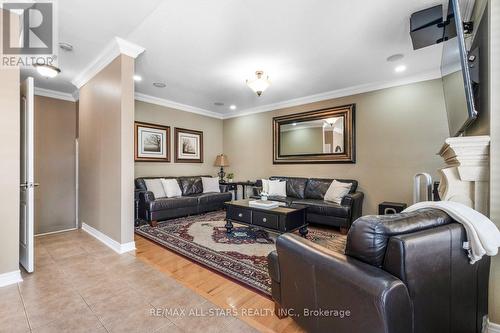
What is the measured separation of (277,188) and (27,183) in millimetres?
3882

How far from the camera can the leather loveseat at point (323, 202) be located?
12.4ft

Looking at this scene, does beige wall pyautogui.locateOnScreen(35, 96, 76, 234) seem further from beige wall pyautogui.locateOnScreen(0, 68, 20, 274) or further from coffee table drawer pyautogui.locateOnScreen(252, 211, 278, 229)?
coffee table drawer pyautogui.locateOnScreen(252, 211, 278, 229)

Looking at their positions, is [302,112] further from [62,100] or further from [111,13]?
[62,100]

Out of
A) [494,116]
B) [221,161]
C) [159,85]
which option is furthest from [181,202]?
[494,116]

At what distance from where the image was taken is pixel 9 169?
7.23 ft

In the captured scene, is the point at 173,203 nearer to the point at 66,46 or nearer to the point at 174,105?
the point at 174,105

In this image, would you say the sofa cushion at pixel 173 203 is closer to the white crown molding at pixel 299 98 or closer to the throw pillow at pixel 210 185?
the throw pillow at pixel 210 185

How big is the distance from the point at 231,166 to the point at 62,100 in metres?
4.04

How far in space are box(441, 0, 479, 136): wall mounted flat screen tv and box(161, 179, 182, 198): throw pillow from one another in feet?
14.7

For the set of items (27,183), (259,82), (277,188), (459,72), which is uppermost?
(259,82)

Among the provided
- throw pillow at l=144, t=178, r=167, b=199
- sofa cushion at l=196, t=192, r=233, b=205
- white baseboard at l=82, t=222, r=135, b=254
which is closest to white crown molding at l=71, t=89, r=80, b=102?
throw pillow at l=144, t=178, r=167, b=199

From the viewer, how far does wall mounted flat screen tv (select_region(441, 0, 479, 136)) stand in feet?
5.26

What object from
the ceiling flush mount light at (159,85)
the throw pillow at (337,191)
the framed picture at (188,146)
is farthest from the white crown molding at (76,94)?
the throw pillow at (337,191)

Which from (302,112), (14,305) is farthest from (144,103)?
(14,305)
